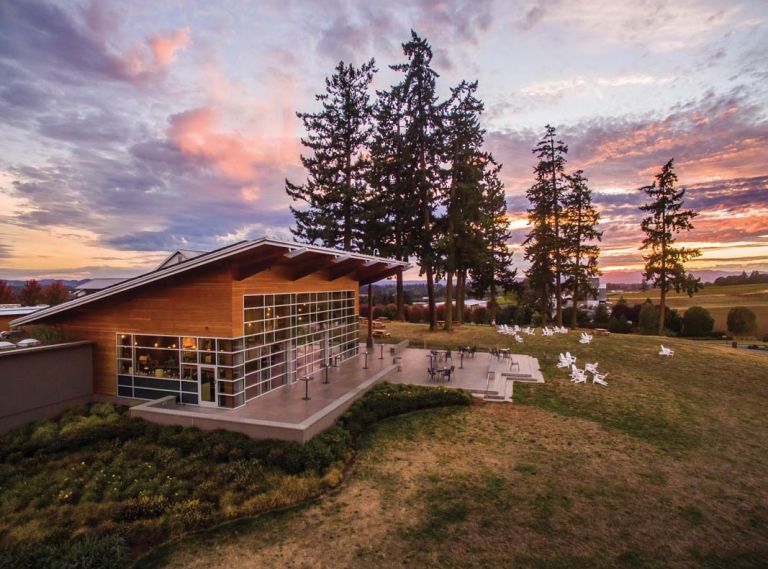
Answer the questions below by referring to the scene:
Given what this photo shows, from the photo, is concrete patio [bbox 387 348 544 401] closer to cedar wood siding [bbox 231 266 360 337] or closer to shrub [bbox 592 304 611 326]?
cedar wood siding [bbox 231 266 360 337]

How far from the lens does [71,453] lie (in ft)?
34.7

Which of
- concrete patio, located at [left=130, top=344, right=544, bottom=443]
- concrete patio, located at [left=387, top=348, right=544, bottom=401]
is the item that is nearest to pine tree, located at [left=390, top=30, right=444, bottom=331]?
concrete patio, located at [left=387, top=348, right=544, bottom=401]

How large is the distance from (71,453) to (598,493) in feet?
45.4

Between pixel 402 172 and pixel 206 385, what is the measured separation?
2281 cm

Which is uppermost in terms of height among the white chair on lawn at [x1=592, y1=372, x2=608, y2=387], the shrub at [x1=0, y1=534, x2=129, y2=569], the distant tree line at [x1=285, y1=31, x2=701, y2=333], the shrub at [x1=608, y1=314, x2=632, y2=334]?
the distant tree line at [x1=285, y1=31, x2=701, y2=333]

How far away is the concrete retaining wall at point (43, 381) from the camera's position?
1157 cm

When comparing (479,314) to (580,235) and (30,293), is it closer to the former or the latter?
(580,235)

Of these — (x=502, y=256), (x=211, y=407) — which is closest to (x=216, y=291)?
(x=211, y=407)

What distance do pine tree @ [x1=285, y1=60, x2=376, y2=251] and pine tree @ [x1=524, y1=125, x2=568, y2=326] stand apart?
51.1ft

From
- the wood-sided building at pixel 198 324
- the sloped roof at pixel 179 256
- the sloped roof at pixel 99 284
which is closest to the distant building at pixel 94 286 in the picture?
the sloped roof at pixel 99 284

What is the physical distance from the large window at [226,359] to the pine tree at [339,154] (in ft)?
57.1

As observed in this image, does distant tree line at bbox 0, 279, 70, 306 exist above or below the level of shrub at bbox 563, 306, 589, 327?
above

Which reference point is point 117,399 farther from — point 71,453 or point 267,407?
point 267,407

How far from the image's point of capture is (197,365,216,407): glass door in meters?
13.3
